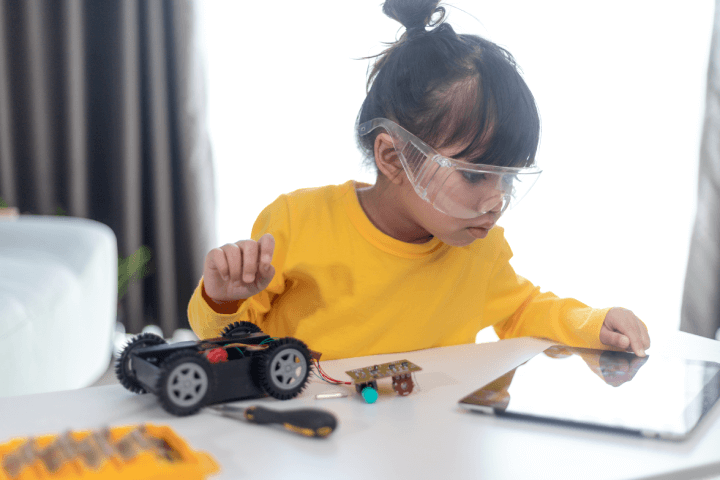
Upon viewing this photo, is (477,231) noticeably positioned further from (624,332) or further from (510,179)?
(624,332)

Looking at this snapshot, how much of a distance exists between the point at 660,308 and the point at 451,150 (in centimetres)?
233

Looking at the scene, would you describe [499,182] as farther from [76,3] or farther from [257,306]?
[76,3]

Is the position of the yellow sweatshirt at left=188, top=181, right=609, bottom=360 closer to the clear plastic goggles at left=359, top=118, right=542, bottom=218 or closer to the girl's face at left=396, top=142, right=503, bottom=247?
the girl's face at left=396, top=142, right=503, bottom=247

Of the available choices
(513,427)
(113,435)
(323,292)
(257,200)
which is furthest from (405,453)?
(257,200)

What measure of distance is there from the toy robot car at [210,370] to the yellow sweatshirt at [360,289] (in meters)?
0.39

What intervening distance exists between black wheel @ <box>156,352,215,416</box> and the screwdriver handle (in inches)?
2.3

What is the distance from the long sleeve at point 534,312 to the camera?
2.79ft

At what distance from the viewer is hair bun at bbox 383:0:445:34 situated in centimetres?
93

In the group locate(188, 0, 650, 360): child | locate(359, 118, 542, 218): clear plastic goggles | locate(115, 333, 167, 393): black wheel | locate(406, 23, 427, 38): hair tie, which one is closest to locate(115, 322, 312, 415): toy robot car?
locate(115, 333, 167, 393): black wheel

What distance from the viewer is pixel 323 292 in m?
1.01

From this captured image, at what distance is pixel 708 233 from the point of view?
2.55 m

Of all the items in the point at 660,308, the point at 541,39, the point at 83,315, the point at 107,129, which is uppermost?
the point at 541,39

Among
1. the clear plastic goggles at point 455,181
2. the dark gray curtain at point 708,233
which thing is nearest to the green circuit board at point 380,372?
the clear plastic goggles at point 455,181

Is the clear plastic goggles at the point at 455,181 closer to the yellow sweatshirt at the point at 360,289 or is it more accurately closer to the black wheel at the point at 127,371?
the yellow sweatshirt at the point at 360,289
